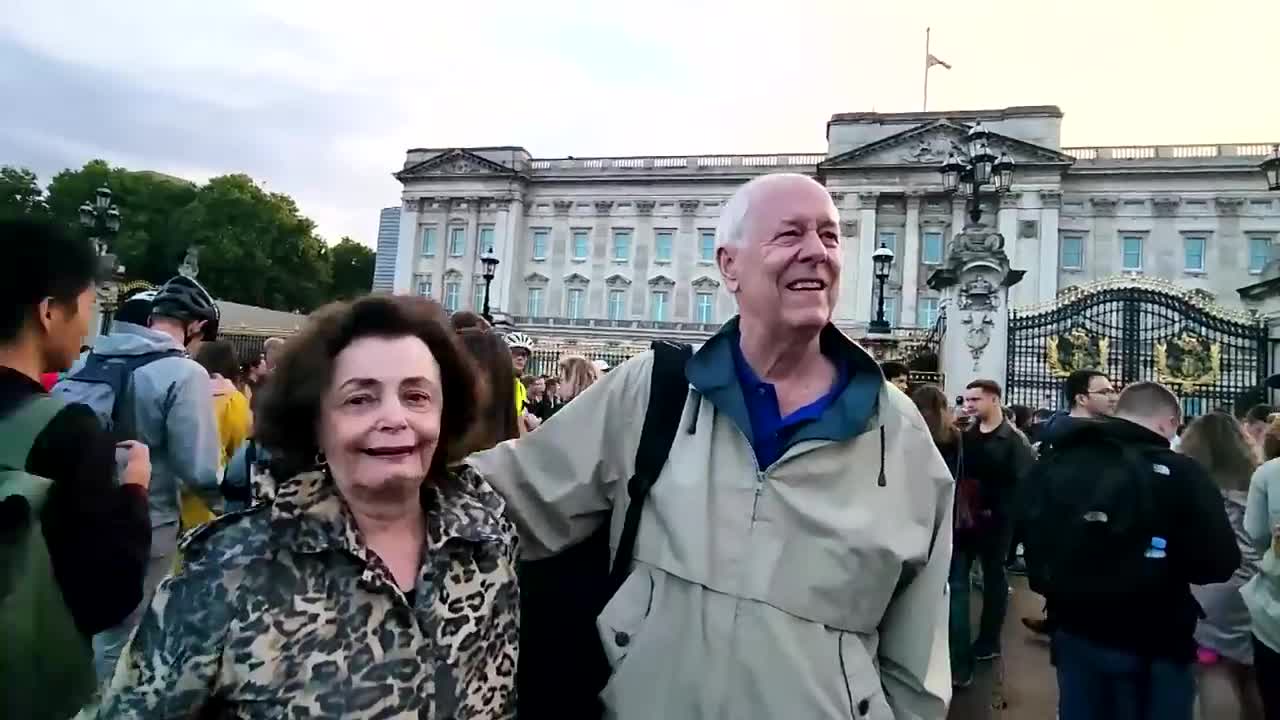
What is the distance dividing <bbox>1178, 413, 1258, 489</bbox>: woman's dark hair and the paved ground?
1896 mm

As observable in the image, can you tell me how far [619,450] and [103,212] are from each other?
2092 cm

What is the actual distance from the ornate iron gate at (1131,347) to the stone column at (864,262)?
87.1ft

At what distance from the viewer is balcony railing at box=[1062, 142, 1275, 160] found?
39250 millimetres

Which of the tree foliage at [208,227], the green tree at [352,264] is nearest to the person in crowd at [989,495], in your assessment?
the tree foliage at [208,227]

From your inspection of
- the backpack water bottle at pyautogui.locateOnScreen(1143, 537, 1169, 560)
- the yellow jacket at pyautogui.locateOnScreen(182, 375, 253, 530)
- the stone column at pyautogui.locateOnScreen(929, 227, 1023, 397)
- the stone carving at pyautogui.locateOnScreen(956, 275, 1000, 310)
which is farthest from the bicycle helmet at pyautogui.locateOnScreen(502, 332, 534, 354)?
the stone carving at pyautogui.locateOnScreen(956, 275, 1000, 310)

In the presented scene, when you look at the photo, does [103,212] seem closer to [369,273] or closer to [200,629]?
[200,629]

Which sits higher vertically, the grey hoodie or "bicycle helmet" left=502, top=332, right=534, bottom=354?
"bicycle helmet" left=502, top=332, right=534, bottom=354

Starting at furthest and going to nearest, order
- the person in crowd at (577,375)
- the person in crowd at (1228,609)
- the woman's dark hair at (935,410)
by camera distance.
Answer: the person in crowd at (577,375) < the woman's dark hair at (935,410) < the person in crowd at (1228,609)

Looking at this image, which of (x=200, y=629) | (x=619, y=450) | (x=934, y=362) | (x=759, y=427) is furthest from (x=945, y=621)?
(x=934, y=362)

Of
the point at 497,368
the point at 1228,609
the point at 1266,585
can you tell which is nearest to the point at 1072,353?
the point at 1228,609

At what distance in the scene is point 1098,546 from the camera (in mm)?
3625

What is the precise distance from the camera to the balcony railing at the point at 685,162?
150 feet

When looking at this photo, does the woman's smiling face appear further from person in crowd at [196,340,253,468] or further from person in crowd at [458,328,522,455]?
person in crowd at [196,340,253,468]

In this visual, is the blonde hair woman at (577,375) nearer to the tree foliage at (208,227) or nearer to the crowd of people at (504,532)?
the crowd of people at (504,532)
